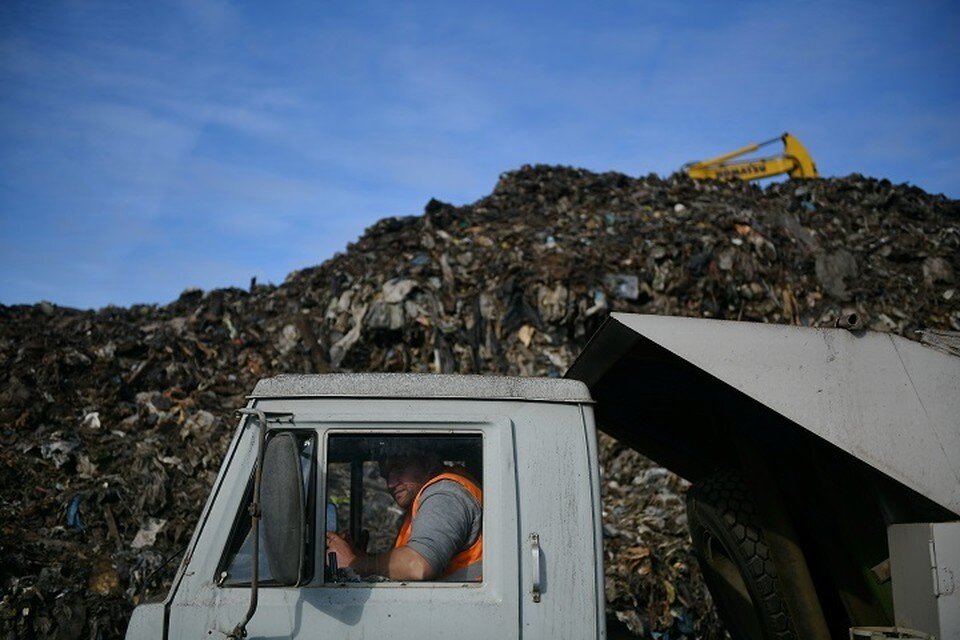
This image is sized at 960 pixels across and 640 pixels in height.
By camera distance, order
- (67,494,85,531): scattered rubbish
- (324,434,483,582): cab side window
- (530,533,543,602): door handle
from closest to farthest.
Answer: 1. (530,533,543,602): door handle
2. (324,434,483,582): cab side window
3. (67,494,85,531): scattered rubbish

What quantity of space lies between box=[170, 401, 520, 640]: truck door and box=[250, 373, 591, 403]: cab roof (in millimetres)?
51

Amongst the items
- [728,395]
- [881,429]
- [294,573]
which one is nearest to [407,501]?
[294,573]

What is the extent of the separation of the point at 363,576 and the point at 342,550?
0.33ft

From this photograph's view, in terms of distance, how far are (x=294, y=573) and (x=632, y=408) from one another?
179 centimetres

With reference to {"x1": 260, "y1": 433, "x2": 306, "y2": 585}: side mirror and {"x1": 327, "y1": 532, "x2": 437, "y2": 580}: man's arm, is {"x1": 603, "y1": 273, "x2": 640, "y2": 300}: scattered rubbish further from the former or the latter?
{"x1": 260, "y1": 433, "x2": 306, "y2": 585}: side mirror

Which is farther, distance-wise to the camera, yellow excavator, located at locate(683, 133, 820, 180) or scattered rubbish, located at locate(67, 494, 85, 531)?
yellow excavator, located at locate(683, 133, 820, 180)

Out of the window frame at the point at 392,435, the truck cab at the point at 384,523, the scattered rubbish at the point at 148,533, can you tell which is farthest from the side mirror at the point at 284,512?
the scattered rubbish at the point at 148,533

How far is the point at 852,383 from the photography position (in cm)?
227

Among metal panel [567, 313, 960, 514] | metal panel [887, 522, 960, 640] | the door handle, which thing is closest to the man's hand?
the door handle

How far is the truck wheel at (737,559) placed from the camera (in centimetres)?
268

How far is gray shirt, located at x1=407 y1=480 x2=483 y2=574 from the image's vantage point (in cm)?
229

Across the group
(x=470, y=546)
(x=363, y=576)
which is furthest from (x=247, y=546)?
(x=470, y=546)

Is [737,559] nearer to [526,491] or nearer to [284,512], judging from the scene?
[526,491]

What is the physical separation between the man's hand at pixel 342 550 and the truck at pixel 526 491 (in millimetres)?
38
